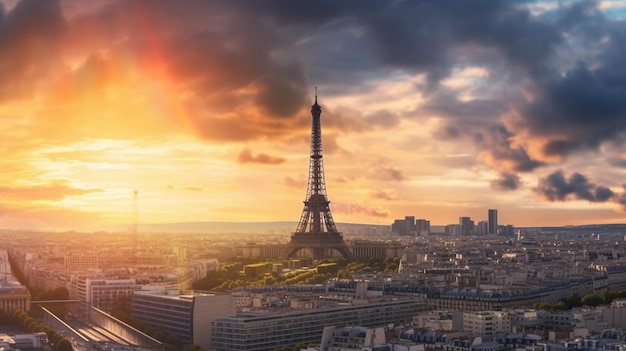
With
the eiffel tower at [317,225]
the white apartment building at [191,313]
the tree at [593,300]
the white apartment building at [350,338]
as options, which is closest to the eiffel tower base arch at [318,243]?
the eiffel tower at [317,225]

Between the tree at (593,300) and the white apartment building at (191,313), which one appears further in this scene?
the tree at (593,300)

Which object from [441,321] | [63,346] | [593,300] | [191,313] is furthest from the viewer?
[593,300]

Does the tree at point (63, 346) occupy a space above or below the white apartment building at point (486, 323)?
below

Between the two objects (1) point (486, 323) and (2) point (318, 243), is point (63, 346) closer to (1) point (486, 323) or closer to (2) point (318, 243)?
(1) point (486, 323)

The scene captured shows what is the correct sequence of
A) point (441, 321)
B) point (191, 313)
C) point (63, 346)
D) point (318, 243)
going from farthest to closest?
point (318, 243) → point (191, 313) → point (63, 346) → point (441, 321)

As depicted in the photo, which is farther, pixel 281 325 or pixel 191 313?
pixel 191 313

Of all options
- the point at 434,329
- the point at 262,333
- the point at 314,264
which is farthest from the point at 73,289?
the point at 434,329

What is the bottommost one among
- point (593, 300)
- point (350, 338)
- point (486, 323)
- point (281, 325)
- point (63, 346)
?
point (63, 346)

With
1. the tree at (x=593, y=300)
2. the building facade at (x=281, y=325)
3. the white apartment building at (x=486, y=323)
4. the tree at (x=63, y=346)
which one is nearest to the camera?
the building facade at (x=281, y=325)

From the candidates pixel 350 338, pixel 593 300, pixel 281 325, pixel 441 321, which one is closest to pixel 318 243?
pixel 593 300

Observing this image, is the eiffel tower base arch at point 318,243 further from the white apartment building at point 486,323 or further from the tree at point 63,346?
the tree at point 63,346

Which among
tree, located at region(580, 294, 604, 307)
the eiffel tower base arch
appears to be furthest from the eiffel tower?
tree, located at region(580, 294, 604, 307)
